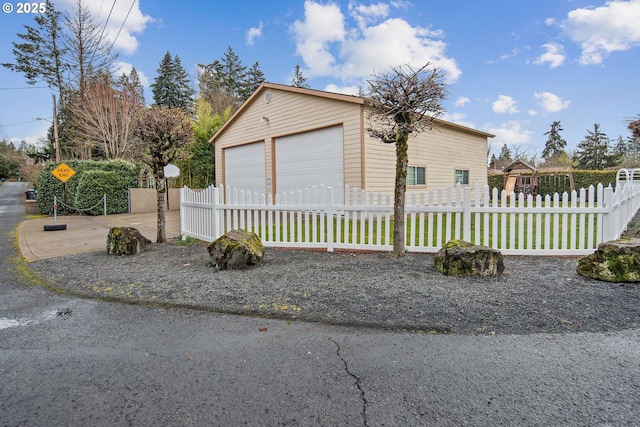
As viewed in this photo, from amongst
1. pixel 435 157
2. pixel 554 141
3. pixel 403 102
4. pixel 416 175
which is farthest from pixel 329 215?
pixel 554 141

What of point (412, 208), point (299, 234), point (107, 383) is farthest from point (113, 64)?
point (107, 383)

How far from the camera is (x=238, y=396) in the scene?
208 centimetres

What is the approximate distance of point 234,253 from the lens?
520cm

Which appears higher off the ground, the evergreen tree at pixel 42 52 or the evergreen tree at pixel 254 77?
the evergreen tree at pixel 254 77

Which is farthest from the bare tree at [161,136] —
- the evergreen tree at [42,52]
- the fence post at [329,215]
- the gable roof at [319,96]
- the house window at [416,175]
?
the evergreen tree at [42,52]

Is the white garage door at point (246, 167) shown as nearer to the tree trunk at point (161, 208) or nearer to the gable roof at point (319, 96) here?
the gable roof at point (319, 96)

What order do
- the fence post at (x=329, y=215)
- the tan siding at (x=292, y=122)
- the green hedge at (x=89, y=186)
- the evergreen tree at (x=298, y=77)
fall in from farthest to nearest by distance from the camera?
the evergreen tree at (x=298, y=77) → the green hedge at (x=89, y=186) → the tan siding at (x=292, y=122) → the fence post at (x=329, y=215)

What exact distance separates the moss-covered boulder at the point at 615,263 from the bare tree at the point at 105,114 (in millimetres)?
23821

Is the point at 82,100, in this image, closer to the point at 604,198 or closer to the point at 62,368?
the point at 62,368

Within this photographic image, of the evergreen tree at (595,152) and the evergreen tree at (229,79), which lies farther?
the evergreen tree at (595,152)

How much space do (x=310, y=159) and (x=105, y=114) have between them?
1767 cm

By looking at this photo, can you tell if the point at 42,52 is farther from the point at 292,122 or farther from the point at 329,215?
the point at 329,215

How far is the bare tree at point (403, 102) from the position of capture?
528cm

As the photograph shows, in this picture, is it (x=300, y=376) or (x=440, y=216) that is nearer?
(x=300, y=376)
